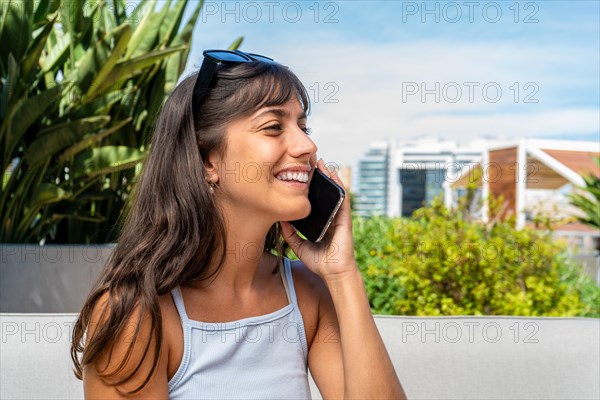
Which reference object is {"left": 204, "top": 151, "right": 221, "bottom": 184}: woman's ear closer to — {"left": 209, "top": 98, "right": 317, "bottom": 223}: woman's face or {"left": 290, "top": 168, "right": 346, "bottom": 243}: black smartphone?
{"left": 209, "top": 98, "right": 317, "bottom": 223}: woman's face

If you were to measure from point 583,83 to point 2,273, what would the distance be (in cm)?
439

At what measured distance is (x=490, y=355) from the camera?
1768 millimetres

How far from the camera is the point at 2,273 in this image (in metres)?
3.48

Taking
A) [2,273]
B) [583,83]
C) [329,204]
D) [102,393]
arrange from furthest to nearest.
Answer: [583,83], [2,273], [329,204], [102,393]

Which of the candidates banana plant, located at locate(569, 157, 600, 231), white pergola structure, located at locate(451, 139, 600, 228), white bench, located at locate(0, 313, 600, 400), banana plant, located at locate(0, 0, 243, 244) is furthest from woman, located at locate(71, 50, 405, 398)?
white pergola structure, located at locate(451, 139, 600, 228)

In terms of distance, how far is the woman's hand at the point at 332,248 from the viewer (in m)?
1.48

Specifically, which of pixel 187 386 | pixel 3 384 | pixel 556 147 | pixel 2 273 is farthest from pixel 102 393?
pixel 556 147

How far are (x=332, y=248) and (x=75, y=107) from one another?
308 centimetres

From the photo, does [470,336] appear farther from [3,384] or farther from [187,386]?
[3,384]

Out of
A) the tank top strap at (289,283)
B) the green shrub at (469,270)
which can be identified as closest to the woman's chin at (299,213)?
the tank top strap at (289,283)

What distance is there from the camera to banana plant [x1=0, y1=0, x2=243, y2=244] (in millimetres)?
3799

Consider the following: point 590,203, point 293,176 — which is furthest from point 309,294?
point 590,203

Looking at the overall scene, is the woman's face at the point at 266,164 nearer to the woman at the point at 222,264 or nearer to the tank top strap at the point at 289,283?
the woman at the point at 222,264

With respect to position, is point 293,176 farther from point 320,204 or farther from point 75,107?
point 75,107
